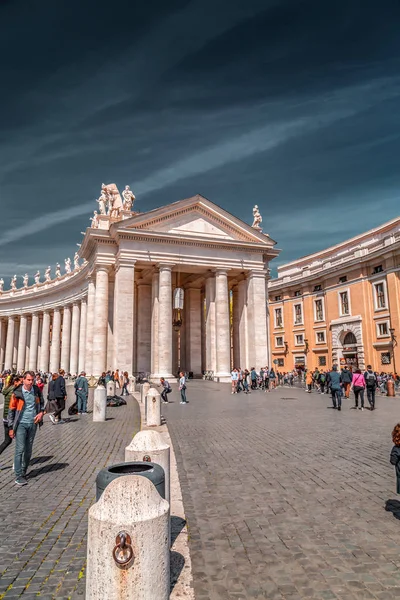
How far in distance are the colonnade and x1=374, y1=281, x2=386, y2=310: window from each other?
431 inches

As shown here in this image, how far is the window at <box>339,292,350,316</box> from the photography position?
42.7m

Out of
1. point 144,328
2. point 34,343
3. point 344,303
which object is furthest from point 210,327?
point 34,343

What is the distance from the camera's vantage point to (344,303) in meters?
43.2

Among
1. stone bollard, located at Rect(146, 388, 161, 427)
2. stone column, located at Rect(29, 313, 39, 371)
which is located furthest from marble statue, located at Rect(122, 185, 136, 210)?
stone column, located at Rect(29, 313, 39, 371)

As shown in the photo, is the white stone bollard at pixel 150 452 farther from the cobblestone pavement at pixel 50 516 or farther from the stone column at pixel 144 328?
the stone column at pixel 144 328

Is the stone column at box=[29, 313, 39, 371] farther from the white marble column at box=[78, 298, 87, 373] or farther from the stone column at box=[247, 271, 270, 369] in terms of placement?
Answer: the stone column at box=[247, 271, 270, 369]

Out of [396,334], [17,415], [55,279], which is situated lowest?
[17,415]

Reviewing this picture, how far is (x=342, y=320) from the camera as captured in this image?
1676 inches

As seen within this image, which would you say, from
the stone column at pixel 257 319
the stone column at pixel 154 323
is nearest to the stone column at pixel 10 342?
the stone column at pixel 154 323

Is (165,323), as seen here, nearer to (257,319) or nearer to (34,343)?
(257,319)

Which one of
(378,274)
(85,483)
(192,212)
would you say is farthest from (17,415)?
(378,274)

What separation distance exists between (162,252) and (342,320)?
67.8 feet

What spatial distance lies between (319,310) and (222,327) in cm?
1533

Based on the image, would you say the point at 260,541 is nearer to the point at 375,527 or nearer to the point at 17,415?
the point at 375,527
